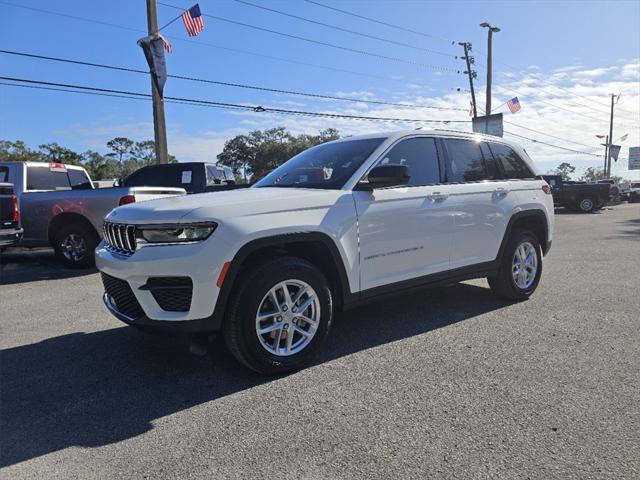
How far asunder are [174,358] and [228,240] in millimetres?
1318

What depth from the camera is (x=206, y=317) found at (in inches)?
125

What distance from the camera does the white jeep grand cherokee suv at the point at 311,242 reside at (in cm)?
318

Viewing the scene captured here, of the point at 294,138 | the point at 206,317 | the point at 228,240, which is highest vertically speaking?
the point at 294,138

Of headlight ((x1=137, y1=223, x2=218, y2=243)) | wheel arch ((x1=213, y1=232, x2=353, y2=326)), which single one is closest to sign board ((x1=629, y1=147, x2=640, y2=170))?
wheel arch ((x1=213, y1=232, x2=353, y2=326))

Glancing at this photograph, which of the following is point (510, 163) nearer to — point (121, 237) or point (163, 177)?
point (121, 237)

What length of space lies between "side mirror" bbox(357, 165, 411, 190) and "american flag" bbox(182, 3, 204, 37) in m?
13.7

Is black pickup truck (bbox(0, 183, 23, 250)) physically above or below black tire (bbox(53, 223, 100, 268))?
above

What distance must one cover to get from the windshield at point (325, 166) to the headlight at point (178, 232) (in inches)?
47.2

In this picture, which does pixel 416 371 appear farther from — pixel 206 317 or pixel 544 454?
pixel 206 317

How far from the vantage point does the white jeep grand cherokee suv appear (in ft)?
10.4

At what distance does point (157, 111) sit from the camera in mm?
15953

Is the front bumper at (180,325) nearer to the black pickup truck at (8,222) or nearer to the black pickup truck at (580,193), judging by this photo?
the black pickup truck at (8,222)

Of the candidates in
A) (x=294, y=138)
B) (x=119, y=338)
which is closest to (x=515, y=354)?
(x=119, y=338)

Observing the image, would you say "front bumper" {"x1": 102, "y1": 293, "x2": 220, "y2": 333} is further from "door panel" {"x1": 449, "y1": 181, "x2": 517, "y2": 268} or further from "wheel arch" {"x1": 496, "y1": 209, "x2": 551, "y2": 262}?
"wheel arch" {"x1": 496, "y1": 209, "x2": 551, "y2": 262}
